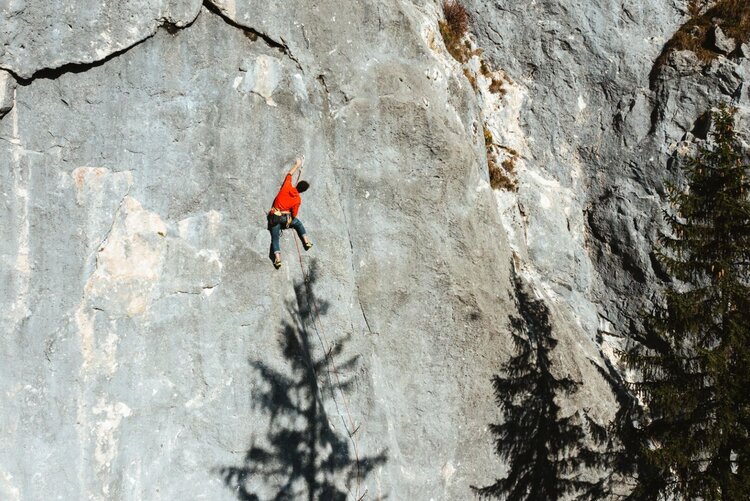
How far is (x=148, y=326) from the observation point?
834 centimetres

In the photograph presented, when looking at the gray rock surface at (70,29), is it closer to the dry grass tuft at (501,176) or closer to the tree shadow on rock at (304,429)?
the tree shadow on rock at (304,429)

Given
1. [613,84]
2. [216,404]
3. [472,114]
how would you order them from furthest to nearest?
[613,84], [472,114], [216,404]

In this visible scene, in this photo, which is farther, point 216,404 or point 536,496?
point 536,496

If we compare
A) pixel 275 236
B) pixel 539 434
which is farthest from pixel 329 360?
pixel 539 434

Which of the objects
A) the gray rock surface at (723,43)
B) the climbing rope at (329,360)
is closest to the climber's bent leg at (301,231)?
the climbing rope at (329,360)

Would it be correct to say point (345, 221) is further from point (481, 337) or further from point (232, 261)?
point (481, 337)

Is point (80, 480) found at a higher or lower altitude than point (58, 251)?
lower

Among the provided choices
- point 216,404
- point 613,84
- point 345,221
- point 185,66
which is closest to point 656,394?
point 345,221

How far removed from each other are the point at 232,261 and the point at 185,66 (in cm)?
246

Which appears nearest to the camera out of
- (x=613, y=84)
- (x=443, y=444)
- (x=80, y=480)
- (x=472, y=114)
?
(x=80, y=480)

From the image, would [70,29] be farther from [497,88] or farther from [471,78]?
[497,88]

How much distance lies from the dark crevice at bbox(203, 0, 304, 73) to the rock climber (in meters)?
1.54

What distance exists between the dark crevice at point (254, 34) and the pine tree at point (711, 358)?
210 inches

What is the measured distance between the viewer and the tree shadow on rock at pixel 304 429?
28.3 ft
